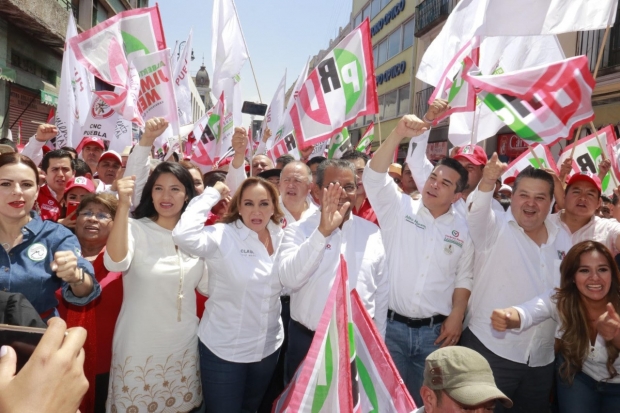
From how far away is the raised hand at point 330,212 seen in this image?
254 centimetres

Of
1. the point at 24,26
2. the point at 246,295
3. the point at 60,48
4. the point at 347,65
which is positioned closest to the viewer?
the point at 246,295

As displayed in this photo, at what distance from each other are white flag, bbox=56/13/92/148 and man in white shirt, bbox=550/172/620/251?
6.01m

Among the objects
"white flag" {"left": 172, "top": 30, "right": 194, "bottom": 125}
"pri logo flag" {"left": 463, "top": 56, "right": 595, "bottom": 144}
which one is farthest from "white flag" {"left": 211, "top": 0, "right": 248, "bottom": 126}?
"pri logo flag" {"left": 463, "top": 56, "right": 595, "bottom": 144}

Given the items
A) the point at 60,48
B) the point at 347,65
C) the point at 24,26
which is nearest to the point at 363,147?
the point at 347,65

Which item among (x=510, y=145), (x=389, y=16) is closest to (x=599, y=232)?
(x=510, y=145)

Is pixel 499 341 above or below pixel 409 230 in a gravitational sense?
below

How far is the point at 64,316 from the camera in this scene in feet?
9.32

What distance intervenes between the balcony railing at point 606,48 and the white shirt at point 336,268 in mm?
10307

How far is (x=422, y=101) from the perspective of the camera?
2106 cm

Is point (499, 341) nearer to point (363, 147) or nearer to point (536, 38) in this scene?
point (536, 38)

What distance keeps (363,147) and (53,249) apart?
6.46 m

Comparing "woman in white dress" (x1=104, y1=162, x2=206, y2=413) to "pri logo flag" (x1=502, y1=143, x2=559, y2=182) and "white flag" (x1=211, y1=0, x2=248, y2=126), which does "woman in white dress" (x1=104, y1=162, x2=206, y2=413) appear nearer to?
"white flag" (x1=211, y1=0, x2=248, y2=126)

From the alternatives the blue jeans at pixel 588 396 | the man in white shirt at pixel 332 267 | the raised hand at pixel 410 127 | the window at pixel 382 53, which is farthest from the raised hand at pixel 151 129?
the window at pixel 382 53

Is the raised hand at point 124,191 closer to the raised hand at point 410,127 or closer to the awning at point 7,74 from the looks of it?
the raised hand at point 410,127
